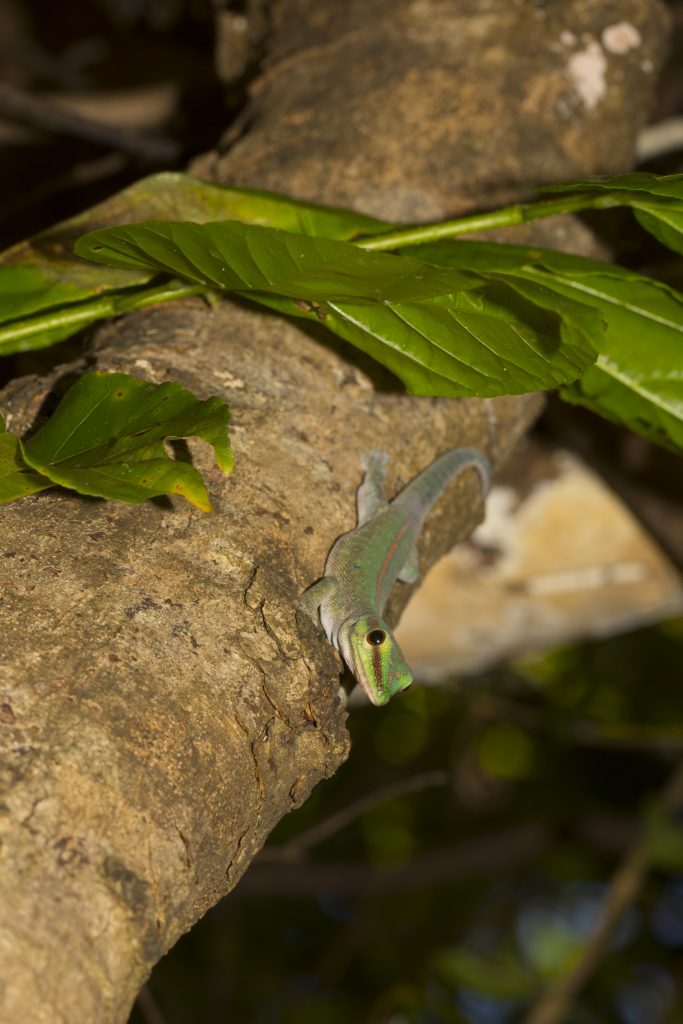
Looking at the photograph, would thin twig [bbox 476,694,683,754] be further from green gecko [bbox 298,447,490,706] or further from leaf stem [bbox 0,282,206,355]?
leaf stem [bbox 0,282,206,355]

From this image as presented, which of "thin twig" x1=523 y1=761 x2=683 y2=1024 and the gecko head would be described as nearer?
the gecko head

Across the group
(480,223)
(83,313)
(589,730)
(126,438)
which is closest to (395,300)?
(480,223)

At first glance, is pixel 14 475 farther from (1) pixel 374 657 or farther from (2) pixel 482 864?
(2) pixel 482 864

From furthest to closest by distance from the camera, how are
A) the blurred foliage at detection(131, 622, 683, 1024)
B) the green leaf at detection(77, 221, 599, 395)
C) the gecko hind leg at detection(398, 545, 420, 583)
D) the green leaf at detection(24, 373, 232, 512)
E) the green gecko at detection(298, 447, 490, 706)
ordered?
the blurred foliage at detection(131, 622, 683, 1024), the gecko hind leg at detection(398, 545, 420, 583), the green gecko at detection(298, 447, 490, 706), the green leaf at detection(77, 221, 599, 395), the green leaf at detection(24, 373, 232, 512)

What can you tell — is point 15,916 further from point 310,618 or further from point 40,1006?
point 310,618

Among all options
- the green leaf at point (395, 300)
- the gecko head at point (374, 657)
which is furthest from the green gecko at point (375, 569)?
the green leaf at point (395, 300)

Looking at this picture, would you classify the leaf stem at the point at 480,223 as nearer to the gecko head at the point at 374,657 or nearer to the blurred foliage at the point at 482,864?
the gecko head at the point at 374,657

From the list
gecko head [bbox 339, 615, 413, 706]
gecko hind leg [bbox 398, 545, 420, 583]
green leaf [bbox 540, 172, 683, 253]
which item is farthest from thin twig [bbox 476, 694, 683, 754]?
green leaf [bbox 540, 172, 683, 253]

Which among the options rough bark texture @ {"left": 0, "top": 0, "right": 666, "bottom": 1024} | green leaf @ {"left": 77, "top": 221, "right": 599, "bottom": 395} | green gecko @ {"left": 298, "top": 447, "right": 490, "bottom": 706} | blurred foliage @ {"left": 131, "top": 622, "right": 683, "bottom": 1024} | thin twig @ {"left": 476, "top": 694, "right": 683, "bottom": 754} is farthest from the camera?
blurred foliage @ {"left": 131, "top": 622, "right": 683, "bottom": 1024}
